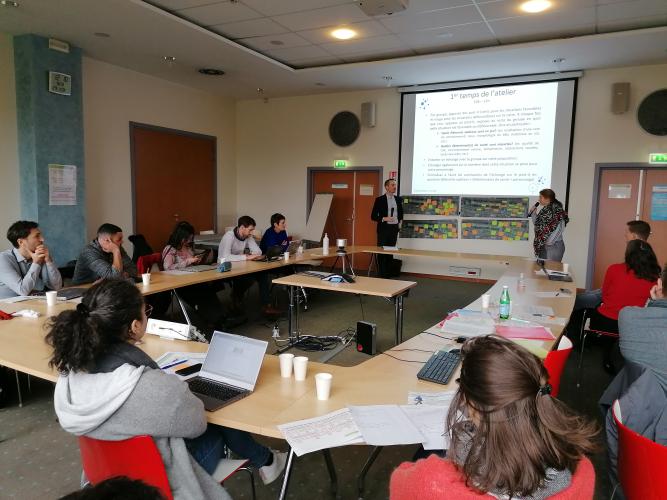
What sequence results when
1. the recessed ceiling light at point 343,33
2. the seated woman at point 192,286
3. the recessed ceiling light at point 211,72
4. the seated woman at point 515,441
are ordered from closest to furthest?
the seated woman at point 515,441 → the seated woman at point 192,286 → the recessed ceiling light at point 343,33 → the recessed ceiling light at point 211,72

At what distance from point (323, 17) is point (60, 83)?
3.04 metres

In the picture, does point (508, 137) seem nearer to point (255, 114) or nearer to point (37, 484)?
point (255, 114)

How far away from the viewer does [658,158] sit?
605 centimetres

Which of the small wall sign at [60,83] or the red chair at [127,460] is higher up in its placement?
the small wall sign at [60,83]

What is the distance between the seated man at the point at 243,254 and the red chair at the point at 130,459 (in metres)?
3.67

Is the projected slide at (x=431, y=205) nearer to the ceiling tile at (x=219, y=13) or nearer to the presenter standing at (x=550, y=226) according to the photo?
the presenter standing at (x=550, y=226)

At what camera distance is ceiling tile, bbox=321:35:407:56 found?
18.0ft

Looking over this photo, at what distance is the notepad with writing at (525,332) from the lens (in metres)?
2.44

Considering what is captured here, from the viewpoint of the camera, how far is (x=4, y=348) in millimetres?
2219

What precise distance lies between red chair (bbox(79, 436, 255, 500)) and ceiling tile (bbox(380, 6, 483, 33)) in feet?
15.1

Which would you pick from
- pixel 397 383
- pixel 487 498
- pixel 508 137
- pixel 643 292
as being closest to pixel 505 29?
pixel 508 137

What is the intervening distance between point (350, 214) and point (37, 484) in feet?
21.3

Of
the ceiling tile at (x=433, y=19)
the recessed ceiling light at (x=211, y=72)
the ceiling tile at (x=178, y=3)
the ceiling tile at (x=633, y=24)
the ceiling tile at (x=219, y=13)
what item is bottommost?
the recessed ceiling light at (x=211, y=72)

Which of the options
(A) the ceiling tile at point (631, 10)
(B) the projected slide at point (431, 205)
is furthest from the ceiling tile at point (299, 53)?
(A) the ceiling tile at point (631, 10)
